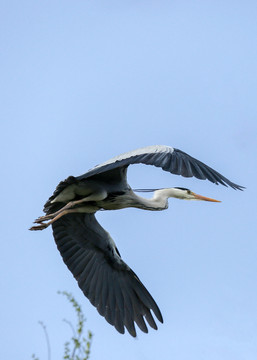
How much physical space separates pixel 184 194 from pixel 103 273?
1589 mm

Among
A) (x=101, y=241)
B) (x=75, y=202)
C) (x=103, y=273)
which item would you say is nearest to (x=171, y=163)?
(x=75, y=202)

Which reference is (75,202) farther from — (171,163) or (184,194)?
(184,194)

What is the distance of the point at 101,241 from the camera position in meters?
8.73

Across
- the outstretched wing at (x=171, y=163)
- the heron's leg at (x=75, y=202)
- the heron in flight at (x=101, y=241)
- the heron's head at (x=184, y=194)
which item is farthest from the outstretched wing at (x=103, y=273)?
the outstretched wing at (x=171, y=163)

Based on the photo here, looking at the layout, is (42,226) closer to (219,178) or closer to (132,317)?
(132,317)

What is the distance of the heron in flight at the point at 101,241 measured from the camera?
25.4 ft

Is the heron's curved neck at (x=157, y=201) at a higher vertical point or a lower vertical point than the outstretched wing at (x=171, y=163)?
higher

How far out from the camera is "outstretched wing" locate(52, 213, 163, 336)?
8375 millimetres

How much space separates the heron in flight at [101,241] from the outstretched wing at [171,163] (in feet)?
1.95

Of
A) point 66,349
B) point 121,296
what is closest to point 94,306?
point 121,296

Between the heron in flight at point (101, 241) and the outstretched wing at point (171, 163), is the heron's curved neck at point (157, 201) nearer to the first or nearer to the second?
the heron in flight at point (101, 241)

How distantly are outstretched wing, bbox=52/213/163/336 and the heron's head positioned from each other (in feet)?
3.39

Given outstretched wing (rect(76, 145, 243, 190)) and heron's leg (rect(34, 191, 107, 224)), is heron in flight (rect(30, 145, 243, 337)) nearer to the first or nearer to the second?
heron's leg (rect(34, 191, 107, 224))

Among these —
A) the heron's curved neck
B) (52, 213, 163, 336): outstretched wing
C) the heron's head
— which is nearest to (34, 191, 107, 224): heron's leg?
the heron's curved neck
